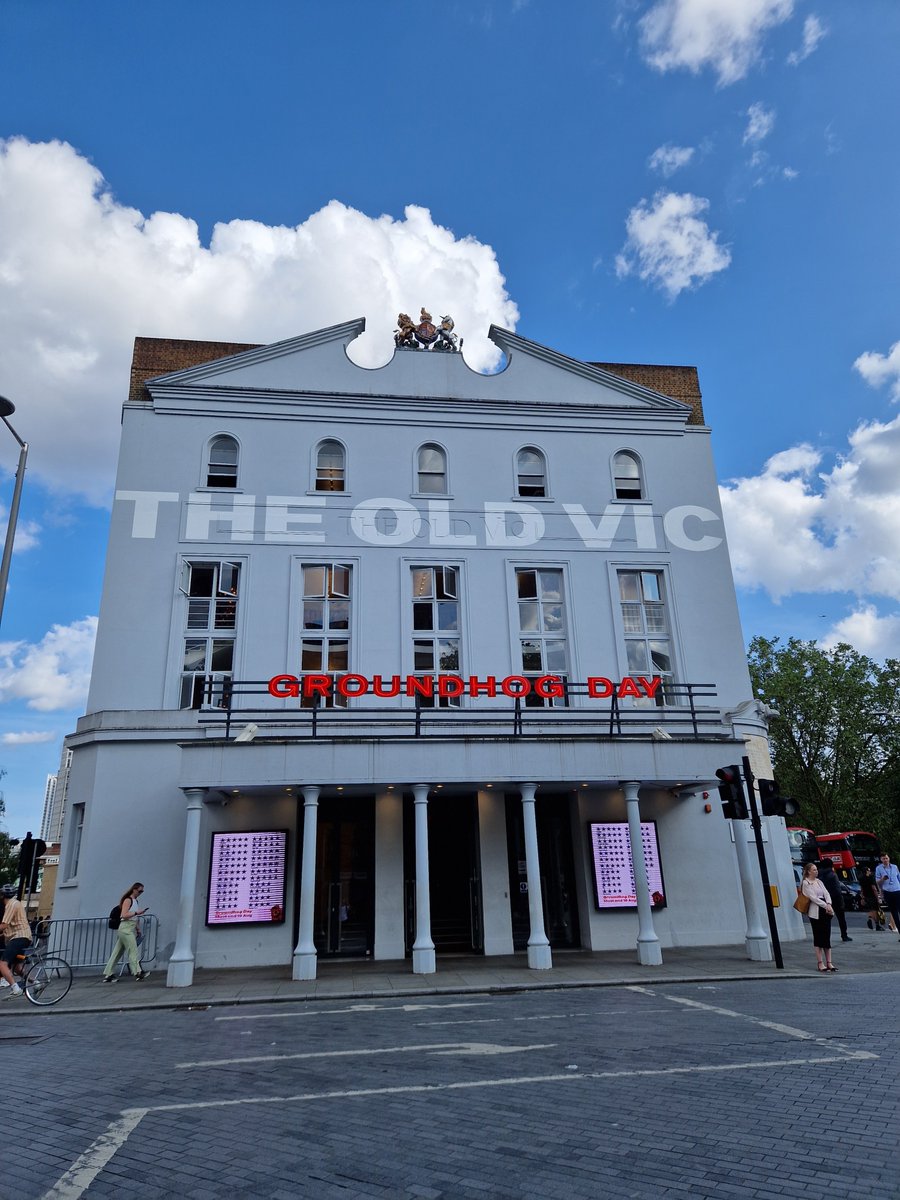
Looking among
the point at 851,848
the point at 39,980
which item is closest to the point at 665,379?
A: the point at 39,980

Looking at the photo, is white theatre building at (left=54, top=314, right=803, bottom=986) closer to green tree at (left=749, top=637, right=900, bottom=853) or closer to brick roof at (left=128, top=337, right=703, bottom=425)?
brick roof at (left=128, top=337, right=703, bottom=425)

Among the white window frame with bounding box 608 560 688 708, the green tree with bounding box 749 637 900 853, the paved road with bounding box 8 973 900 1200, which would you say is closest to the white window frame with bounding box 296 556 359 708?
the white window frame with bounding box 608 560 688 708

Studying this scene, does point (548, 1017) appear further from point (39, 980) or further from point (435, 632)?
point (435, 632)

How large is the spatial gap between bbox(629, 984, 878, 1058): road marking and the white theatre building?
354cm

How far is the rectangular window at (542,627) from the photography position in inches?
822

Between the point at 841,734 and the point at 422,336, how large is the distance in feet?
119

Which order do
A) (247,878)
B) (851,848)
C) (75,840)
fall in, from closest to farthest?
(247,878) → (75,840) → (851,848)

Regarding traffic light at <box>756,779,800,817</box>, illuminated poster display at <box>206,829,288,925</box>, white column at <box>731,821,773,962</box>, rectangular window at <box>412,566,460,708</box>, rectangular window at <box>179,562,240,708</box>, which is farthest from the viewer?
rectangular window at <box>412,566,460,708</box>

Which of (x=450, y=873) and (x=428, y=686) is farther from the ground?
(x=428, y=686)

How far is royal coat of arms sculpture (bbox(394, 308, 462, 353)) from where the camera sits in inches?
942

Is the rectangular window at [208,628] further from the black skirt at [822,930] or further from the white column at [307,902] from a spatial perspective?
the black skirt at [822,930]

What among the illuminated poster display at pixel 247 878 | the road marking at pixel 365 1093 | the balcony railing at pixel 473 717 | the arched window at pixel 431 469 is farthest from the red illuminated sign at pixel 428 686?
the road marking at pixel 365 1093

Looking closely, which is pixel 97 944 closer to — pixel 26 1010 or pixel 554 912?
pixel 26 1010

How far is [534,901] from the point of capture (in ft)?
53.1
